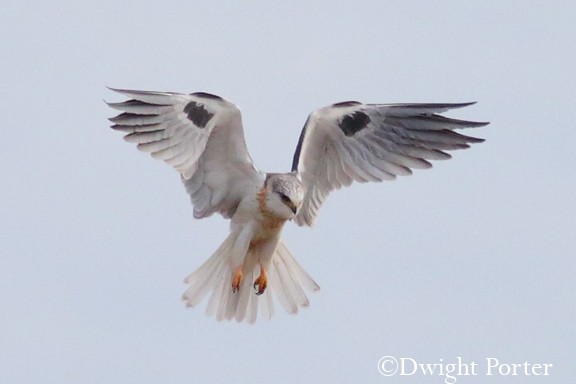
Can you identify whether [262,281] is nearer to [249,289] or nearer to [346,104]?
[249,289]

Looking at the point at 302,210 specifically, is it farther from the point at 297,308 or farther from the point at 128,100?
the point at 128,100

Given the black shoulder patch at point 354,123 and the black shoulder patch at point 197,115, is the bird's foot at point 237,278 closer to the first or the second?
the black shoulder patch at point 197,115

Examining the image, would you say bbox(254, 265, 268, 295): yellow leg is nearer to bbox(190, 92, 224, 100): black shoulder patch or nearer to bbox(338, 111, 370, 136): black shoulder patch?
bbox(338, 111, 370, 136): black shoulder patch

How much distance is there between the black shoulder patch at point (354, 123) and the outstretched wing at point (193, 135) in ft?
2.73

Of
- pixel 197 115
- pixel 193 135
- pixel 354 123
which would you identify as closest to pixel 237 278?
pixel 193 135

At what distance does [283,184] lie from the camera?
11.9 m

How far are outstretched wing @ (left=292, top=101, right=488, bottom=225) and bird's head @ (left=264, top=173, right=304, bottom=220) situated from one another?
16.8 inches

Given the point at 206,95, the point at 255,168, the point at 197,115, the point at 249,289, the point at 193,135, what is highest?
the point at 206,95

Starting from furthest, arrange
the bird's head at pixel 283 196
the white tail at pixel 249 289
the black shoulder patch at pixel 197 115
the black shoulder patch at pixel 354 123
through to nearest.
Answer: the white tail at pixel 249 289 < the black shoulder patch at pixel 354 123 < the black shoulder patch at pixel 197 115 < the bird's head at pixel 283 196

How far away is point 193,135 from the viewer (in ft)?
39.4

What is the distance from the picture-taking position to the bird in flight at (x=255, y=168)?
39.1 feet

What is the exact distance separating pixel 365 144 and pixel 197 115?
1.48m

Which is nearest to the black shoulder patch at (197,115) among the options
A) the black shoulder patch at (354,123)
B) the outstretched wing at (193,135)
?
the outstretched wing at (193,135)

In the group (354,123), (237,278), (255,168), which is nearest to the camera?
(255,168)
